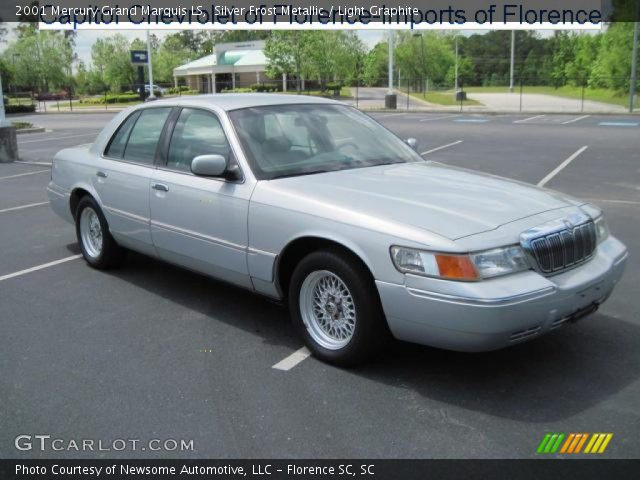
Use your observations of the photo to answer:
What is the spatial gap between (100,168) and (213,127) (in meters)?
1.61

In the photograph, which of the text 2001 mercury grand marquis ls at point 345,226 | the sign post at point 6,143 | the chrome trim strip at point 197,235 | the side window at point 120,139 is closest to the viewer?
the text 2001 mercury grand marquis ls at point 345,226

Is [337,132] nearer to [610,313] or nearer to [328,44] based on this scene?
[610,313]

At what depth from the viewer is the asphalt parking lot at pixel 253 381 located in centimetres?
344

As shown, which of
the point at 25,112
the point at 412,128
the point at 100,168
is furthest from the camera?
the point at 25,112

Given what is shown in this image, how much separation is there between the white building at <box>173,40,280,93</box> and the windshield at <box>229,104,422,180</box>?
60300mm

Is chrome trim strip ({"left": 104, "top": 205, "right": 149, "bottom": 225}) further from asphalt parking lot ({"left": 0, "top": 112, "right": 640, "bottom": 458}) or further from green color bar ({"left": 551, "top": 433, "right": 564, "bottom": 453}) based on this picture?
green color bar ({"left": 551, "top": 433, "right": 564, "bottom": 453})

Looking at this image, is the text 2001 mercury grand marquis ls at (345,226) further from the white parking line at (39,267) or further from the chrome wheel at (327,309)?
the white parking line at (39,267)

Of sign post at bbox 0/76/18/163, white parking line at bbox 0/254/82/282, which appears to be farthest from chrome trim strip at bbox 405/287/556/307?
sign post at bbox 0/76/18/163

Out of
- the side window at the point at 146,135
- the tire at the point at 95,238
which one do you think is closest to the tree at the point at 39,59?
the tire at the point at 95,238

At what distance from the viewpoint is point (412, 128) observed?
81.4 feet

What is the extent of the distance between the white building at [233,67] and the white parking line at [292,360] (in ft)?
202

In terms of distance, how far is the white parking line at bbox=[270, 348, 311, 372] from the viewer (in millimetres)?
4297

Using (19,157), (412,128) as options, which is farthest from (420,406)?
(412,128)

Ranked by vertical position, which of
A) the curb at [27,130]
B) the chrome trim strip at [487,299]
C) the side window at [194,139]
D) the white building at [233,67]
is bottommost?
the chrome trim strip at [487,299]
